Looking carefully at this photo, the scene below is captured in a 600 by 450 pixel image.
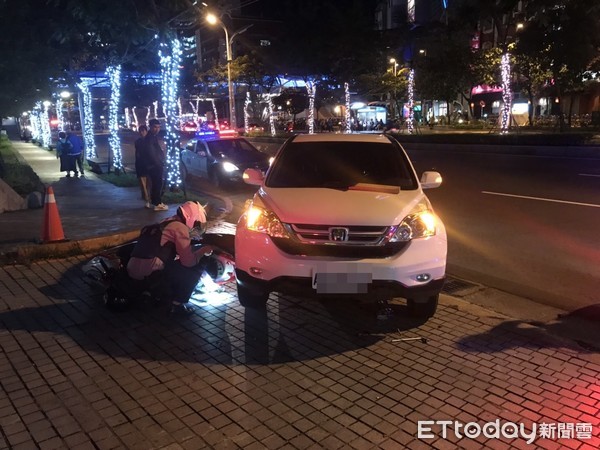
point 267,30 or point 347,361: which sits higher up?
point 267,30

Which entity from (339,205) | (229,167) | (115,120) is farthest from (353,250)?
(115,120)

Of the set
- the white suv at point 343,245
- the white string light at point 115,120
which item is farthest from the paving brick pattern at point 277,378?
the white string light at point 115,120

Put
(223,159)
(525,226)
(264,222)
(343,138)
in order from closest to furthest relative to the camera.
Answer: (264,222), (343,138), (525,226), (223,159)

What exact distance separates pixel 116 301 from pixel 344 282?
7.98ft

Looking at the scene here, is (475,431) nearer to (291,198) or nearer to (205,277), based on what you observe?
(291,198)

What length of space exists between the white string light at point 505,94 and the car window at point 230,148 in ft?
66.5

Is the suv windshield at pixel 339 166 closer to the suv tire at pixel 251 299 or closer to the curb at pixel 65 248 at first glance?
the suv tire at pixel 251 299

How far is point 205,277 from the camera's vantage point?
6.54 meters

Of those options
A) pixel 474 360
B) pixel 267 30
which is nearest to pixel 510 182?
pixel 474 360

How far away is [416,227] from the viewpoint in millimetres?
4684

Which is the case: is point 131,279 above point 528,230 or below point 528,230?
above

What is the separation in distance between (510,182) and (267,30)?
70784mm

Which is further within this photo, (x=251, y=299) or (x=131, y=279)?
(x=131, y=279)

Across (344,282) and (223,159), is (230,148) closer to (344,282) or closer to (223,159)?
(223,159)
